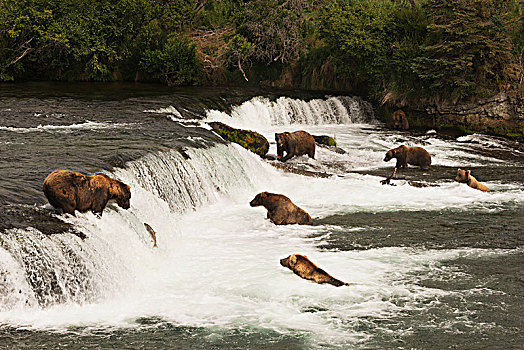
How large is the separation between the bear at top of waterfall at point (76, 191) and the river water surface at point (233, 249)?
6.2 inches

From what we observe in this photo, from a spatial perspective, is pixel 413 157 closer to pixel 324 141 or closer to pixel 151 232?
pixel 324 141

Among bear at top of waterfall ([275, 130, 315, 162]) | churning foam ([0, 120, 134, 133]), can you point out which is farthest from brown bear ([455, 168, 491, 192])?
churning foam ([0, 120, 134, 133])

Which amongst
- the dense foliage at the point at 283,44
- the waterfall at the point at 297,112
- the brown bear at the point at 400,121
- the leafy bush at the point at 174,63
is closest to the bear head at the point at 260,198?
the waterfall at the point at 297,112

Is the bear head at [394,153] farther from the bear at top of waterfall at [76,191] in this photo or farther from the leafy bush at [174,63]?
the leafy bush at [174,63]

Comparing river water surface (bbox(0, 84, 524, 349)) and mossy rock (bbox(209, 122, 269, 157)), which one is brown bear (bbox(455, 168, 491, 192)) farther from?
mossy rock (bbox(209, 122, 269, 157))

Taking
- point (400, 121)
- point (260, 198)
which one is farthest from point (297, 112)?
point (260, 198)

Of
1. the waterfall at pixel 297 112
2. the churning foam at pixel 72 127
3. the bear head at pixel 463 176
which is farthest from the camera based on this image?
the waterfall at pixel 297 112

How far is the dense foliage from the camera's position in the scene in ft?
74.5

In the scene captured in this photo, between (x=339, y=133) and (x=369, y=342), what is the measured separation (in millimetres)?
16998

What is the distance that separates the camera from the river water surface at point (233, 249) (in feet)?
22.2

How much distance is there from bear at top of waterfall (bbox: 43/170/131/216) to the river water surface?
16 centimetres

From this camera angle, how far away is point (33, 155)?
11.5 m

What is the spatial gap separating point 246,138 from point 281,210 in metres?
5.93

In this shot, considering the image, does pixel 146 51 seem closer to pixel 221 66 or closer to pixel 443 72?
pixel 221 66
